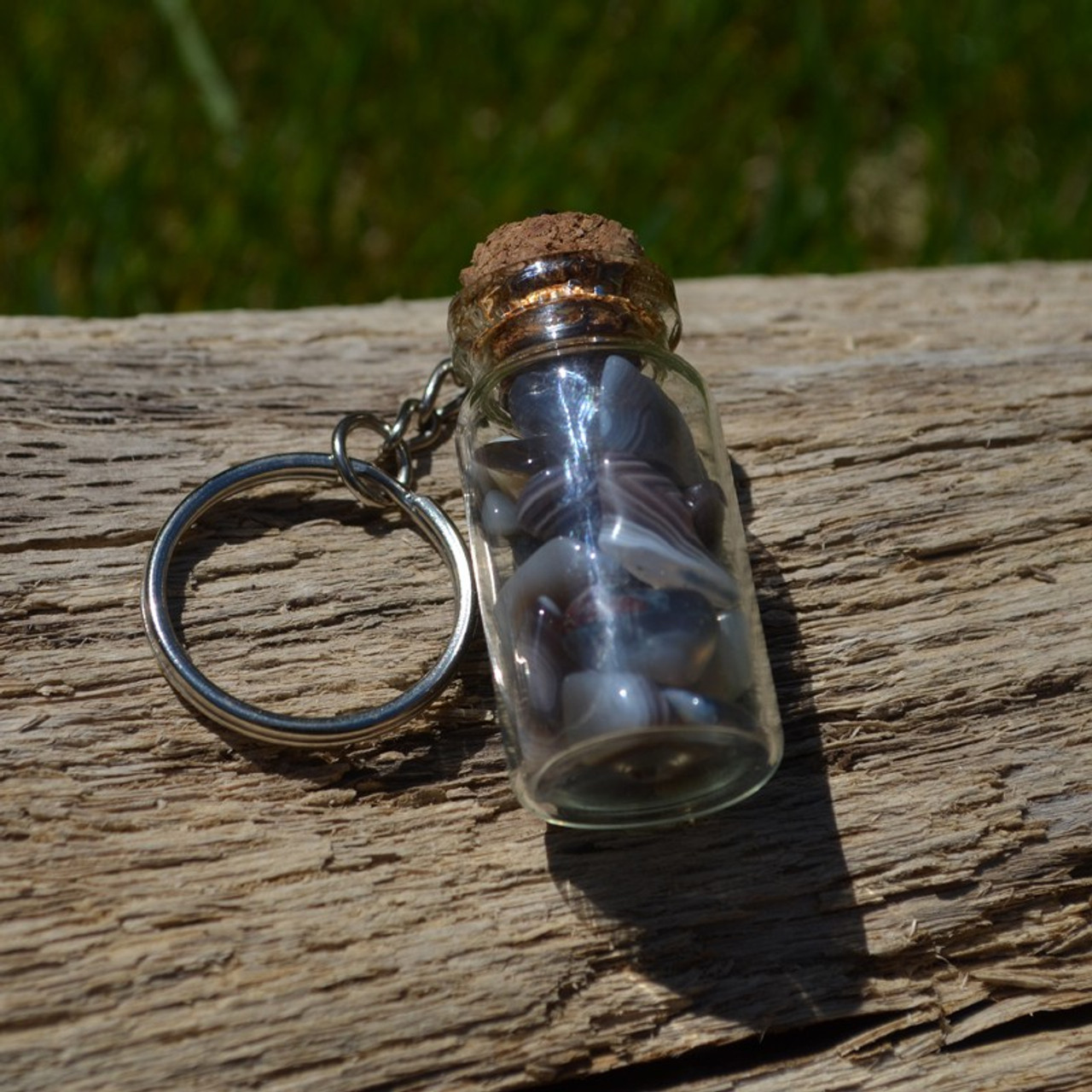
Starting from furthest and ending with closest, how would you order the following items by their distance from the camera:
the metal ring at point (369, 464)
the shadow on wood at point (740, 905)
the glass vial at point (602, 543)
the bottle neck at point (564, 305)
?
the metal ring at point (369, 464), the bottle neck at point (564, 305), the shadow on wood at point (740, 905), the glass vial at point (602, 543)

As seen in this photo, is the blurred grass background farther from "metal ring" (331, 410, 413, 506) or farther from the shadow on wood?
the shadow on wood

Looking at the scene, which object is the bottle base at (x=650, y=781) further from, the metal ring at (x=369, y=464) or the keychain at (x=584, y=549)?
the metal ring at (x=369, y=464)

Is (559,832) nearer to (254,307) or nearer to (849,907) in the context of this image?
(849,907)

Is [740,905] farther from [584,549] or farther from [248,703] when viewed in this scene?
[248,703]

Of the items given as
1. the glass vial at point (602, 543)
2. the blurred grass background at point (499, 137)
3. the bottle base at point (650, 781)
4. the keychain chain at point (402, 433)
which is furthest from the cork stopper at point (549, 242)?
the blurred grass background at point (499, 137)

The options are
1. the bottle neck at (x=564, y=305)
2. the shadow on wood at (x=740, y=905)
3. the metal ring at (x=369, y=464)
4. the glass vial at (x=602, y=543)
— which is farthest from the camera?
the metal ring at (x=369, y=464)

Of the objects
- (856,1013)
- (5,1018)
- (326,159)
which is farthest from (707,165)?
(5,1018)
